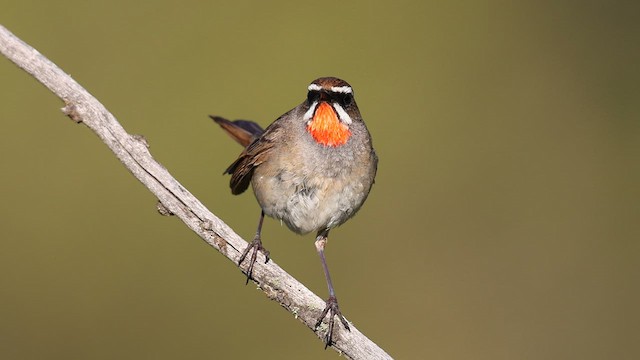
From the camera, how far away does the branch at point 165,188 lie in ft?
11.0

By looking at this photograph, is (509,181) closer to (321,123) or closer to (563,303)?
(563,303)

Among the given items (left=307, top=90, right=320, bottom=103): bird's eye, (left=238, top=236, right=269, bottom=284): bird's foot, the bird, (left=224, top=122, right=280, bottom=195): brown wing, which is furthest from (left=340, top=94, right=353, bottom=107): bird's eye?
(left=238, top=236, right=269, bottom=284): bird's foot

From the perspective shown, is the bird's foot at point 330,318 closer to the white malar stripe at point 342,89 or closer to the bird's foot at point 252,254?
the bird's foot at point 252,254

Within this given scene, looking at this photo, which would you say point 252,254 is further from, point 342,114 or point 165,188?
point 342,114

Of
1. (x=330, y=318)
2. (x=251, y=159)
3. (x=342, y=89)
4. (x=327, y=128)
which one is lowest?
(x=330, y=318)

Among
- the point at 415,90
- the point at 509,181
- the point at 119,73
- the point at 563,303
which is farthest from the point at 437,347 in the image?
the point at 119,73

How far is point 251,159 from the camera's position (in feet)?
14.6

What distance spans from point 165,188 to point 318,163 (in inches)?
34.9

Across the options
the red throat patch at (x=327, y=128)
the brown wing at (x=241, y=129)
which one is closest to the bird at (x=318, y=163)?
the red throat patch at (x=327, y=128)

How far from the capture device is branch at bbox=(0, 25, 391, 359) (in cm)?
336

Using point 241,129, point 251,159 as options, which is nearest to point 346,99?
point 251,159

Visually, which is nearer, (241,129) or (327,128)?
(327,128)

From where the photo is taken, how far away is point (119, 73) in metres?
6.77

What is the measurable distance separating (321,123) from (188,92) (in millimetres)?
2938
